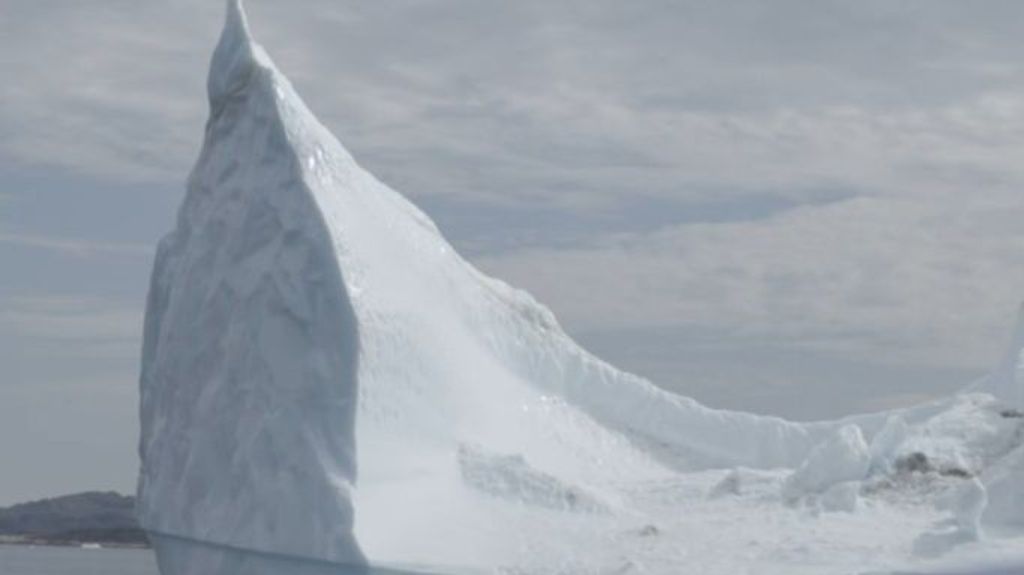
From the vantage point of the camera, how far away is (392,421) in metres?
17.6

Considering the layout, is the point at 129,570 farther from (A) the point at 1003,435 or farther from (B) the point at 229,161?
(A) the point at 1003,435

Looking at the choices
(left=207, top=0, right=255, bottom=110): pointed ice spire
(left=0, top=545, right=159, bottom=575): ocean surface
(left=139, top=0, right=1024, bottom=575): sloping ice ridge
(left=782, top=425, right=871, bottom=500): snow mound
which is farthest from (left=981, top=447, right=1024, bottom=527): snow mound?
(left=0, top=545, right=159, bottom=575): ocean surface

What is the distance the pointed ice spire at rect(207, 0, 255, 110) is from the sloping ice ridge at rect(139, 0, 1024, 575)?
0.03 m

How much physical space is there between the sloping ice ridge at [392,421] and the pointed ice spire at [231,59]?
35 millimetres

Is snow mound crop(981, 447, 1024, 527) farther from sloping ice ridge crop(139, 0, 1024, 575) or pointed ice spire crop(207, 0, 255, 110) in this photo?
pointed ice spire crop(207, 0, 255, 110)

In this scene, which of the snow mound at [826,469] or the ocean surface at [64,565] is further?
the ocean surface at [64,565]

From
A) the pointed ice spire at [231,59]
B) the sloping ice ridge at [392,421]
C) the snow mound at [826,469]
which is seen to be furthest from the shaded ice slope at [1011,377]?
the pointed ice spire at [231,59]

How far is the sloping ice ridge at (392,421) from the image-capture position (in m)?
16.6

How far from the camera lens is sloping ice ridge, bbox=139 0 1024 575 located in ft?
54.4

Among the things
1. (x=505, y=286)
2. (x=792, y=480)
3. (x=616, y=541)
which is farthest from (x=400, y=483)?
(x=505, y=286)

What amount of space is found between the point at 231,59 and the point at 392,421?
4764 mm

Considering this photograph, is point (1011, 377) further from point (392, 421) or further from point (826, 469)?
point (392, 421)

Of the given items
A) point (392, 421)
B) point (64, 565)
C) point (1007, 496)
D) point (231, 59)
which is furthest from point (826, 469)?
point (64, 565)

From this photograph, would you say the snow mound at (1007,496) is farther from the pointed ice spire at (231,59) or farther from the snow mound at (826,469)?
the pointed ice spire at (231,59)
